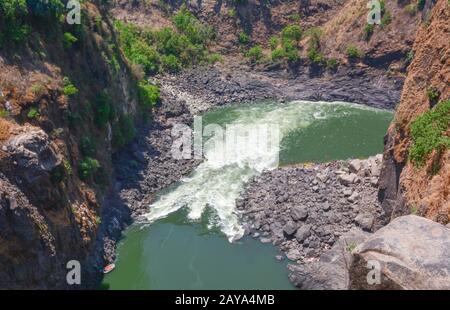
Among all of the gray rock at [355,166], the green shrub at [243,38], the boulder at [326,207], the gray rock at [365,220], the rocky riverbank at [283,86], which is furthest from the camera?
the green shrub at [243,38]

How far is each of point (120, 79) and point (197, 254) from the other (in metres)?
17.0

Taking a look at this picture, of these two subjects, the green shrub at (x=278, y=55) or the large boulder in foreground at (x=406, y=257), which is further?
the green shrub at (x=278, y=55)

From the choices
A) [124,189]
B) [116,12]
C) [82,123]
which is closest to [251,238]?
[124,189]

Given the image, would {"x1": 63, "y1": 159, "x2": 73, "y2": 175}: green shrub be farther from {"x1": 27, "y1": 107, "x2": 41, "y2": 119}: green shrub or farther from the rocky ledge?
the rocky ledge

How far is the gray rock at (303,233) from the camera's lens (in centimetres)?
2977

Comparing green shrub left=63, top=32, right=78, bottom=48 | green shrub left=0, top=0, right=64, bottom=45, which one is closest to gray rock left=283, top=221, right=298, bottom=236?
green shrub left=63, top=32, right=78, bottom=48

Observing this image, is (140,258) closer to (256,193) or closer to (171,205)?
(171,205)

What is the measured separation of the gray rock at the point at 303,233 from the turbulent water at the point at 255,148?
12.1ft

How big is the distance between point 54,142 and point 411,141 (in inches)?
783

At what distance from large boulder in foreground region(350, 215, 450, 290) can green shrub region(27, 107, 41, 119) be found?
19052mm

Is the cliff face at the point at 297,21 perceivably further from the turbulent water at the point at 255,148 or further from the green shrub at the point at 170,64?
the turbulent water at the point at 255,148

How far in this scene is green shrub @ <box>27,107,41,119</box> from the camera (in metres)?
26.2

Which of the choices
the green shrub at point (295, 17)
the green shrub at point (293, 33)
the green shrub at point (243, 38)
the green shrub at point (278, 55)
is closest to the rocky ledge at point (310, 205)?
the green shrub at point (278, 55)

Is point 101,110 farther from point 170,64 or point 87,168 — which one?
point 170,64
